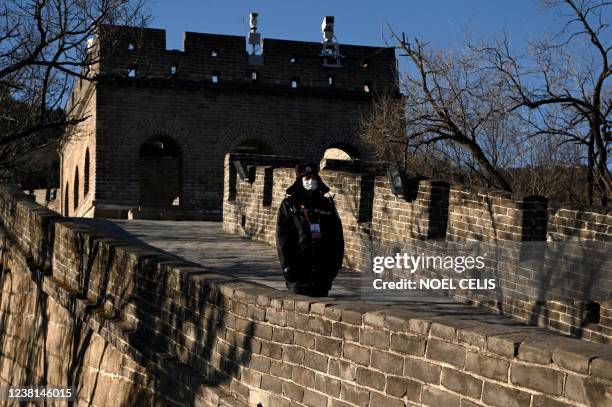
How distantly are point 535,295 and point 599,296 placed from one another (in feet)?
2.55

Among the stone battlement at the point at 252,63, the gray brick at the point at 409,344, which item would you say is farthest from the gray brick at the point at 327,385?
the stone battlement at the point at 252,63

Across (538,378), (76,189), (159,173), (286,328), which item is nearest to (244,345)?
(286,328)

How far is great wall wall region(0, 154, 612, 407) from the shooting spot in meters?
4.52

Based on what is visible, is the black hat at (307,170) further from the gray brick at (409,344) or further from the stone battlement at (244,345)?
the gray brick at (409,344)

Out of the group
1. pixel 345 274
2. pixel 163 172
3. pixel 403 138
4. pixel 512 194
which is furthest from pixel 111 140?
pixel 512 194

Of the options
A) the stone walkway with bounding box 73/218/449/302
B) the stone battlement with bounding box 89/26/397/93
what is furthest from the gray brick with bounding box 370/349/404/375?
the stone battlement with bounding box 89/26/397/93

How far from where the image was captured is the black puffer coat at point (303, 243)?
8.02 meters

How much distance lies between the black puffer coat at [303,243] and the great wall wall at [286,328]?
739 millimetres

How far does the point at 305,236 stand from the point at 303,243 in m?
0.06

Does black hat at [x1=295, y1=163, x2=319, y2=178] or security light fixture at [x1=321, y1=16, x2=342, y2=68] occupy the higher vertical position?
security light fixture at [x1=321, y1=16, x2=342, y2=68]

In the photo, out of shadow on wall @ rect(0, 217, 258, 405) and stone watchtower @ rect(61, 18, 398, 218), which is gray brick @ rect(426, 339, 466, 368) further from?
stone watchtower @ rect(61, 18, 398, 218)

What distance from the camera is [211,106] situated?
26.7 m

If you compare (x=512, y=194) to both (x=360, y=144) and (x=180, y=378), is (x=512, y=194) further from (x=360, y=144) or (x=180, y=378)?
(x=360, y=144)

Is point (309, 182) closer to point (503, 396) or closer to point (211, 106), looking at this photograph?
point (503, 396)
